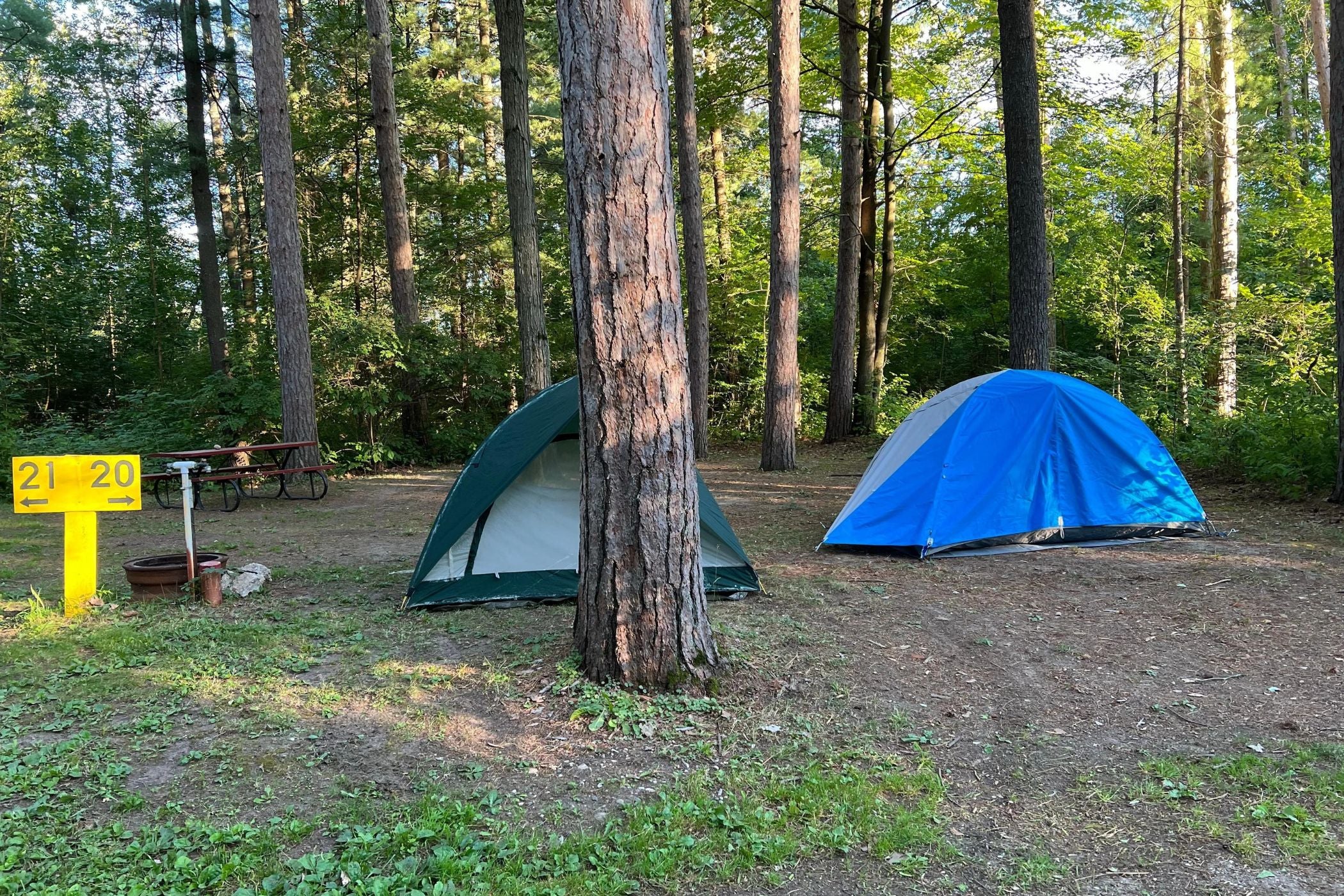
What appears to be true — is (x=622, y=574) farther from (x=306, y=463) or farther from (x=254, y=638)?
(x=306, y=463)

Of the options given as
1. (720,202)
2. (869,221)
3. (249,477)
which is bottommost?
(249,477)

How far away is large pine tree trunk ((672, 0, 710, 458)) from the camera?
12.1 metres

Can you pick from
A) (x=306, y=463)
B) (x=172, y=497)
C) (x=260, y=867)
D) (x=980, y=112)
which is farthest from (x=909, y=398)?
(x=260, y=867)

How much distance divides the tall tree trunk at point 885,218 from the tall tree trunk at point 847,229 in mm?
430

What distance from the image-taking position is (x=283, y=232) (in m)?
10.6

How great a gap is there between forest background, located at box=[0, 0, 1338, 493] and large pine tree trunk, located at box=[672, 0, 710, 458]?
2.54 metres

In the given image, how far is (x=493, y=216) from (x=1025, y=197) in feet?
38.5

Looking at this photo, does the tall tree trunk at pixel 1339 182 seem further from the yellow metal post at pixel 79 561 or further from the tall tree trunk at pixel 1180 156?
the yellow metal post at pixel 79 561

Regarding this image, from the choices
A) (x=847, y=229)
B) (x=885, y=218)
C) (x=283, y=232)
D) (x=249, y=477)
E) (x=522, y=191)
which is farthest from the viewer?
(x=885, y=218)

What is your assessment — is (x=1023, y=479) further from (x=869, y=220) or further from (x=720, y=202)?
(x=720, y=202)

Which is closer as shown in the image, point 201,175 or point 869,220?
point 869,220

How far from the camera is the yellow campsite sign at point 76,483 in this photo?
15.4ft

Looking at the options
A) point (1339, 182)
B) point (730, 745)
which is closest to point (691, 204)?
point (1339, 182)

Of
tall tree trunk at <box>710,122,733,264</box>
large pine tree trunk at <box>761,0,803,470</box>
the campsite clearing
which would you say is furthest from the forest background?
the campsite clearing
